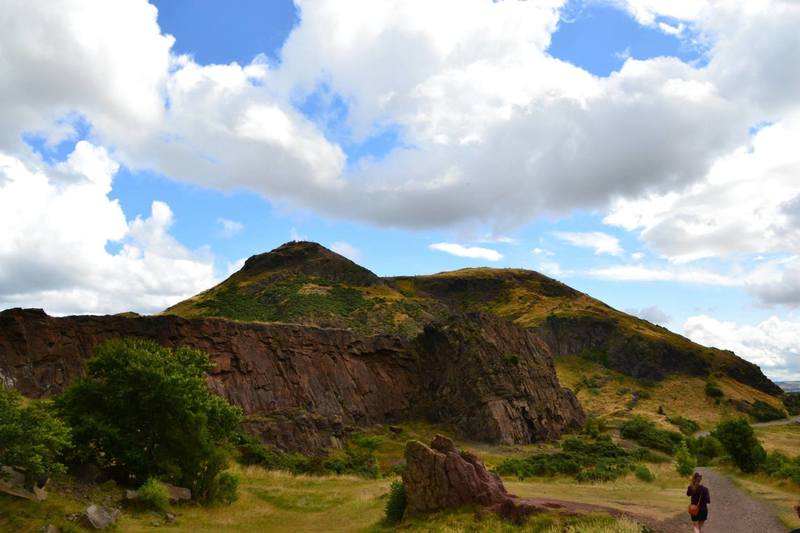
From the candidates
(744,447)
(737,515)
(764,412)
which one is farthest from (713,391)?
(737,515)

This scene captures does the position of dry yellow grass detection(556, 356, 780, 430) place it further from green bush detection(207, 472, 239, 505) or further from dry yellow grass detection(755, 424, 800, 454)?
green bush detection(207, 472, 239, 505)

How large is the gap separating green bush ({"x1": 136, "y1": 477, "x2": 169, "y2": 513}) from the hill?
7087 centimetres

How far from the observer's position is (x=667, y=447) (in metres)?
67.1

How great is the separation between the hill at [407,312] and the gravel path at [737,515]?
70239 mm

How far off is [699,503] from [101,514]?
20.7 m

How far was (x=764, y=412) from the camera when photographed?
10769 centimetres

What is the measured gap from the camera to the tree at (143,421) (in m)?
27.9

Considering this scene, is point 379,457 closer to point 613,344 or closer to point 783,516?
point 783,516

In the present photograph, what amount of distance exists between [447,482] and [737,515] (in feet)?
36.5

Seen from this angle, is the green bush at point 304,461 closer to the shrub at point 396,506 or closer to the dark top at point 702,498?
the shrub at point 396,506

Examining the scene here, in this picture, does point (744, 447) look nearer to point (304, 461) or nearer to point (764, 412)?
point (304, 461)

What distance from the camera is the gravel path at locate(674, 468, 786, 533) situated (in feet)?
62.1

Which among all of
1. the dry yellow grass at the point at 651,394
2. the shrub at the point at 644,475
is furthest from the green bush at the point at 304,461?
the dry yellow grass at the point at 651,394

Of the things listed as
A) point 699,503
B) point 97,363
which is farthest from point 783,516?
point 97,363
